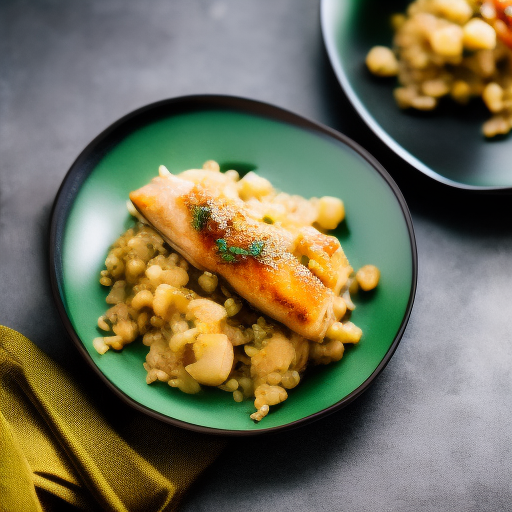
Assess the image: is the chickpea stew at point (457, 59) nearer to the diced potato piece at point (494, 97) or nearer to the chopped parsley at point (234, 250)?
the diced potato piece at point (494, 97)

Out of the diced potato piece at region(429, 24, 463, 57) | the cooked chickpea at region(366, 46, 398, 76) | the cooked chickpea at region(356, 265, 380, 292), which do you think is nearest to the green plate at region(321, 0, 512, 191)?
the cooked chickpea at region(366, 46, 398, 76)

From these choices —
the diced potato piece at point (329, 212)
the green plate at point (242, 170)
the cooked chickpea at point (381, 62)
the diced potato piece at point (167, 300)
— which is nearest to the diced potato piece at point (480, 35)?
the cooked chickpea at point (381, 62)

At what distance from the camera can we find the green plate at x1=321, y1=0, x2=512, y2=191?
270cm

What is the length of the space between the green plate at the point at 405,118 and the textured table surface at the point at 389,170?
96mm

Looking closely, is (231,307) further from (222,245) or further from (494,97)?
(494,97)

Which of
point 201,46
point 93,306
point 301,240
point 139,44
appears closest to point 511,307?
point 301,240

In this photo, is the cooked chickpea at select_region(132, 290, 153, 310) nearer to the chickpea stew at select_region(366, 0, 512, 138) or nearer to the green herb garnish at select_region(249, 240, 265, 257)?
the green herb garnish at select_region(249, 240, 265, 257)

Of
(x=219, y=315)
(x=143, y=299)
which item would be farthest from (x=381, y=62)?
(x=143, y=299)

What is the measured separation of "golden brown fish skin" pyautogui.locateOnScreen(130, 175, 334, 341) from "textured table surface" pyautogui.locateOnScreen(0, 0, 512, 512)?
0.54m

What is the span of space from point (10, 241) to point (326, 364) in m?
1.59

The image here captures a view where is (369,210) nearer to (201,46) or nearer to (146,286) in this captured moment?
(146,286)

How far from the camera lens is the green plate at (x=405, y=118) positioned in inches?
106

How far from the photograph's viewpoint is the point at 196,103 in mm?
2594

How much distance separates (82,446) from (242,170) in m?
1.36
